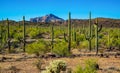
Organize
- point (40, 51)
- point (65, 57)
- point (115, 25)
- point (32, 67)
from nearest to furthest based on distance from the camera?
point (32, 67) < point (65, 57) < point (40, 51) < point (115, 25)

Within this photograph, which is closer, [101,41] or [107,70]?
[107,70]

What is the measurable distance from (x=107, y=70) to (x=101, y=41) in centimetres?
2548

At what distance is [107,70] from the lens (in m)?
19.5

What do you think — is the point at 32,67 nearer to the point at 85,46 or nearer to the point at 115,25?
the point at 85,46

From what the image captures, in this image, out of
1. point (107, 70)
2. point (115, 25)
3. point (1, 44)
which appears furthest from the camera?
point (115, 25)

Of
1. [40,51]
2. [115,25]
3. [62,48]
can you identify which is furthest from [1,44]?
[115,25]

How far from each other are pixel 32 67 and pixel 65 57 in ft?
20.0

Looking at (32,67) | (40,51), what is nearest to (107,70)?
(32,67)

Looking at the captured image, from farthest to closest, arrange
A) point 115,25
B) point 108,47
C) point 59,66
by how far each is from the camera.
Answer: point 115,25 → point 108,47 → point 59,66

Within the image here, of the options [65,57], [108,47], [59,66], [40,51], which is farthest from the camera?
[108,47]

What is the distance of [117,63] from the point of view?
23.0 metres

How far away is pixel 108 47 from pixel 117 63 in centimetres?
1593

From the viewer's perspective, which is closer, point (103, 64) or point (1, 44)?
point (103, 64)

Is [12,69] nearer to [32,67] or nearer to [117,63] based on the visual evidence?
[32,67]
